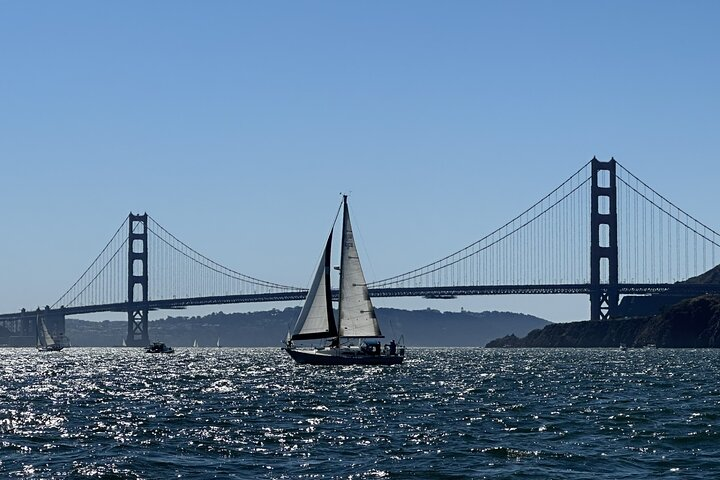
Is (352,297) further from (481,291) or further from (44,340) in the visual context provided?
(44,340)

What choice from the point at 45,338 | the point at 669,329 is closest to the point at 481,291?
the point at 669,329

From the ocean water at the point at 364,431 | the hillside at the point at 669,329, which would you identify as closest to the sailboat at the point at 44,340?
the hillside at the point at 669,329

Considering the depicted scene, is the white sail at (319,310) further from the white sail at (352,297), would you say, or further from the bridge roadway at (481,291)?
the bridge roadway at (481,291)

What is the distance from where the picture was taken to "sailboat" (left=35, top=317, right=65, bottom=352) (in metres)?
178

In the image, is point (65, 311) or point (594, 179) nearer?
point (594, 179)

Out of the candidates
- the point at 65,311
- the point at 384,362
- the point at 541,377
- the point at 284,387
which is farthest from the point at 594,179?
the point at 284,387

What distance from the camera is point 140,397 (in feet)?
156

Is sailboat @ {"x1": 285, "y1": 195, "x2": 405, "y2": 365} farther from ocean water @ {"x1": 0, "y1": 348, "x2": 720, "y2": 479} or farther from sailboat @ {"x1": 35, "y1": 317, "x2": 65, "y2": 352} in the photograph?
sailboat @ {"x1": 35, "y1": 317, "x2": 65, "y2": 352}

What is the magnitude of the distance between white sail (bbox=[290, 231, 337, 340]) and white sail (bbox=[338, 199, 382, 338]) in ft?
2.84

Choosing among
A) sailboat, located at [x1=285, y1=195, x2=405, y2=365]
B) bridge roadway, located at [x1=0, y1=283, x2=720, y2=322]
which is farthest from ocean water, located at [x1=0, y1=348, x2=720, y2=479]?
bridge roadway, located at [x1=0, y1=283, x2=720, y2=322]

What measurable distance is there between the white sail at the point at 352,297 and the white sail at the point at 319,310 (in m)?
0.86

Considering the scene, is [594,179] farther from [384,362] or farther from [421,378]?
[421,378]

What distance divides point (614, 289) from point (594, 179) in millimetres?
18281

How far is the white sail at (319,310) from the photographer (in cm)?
7844
